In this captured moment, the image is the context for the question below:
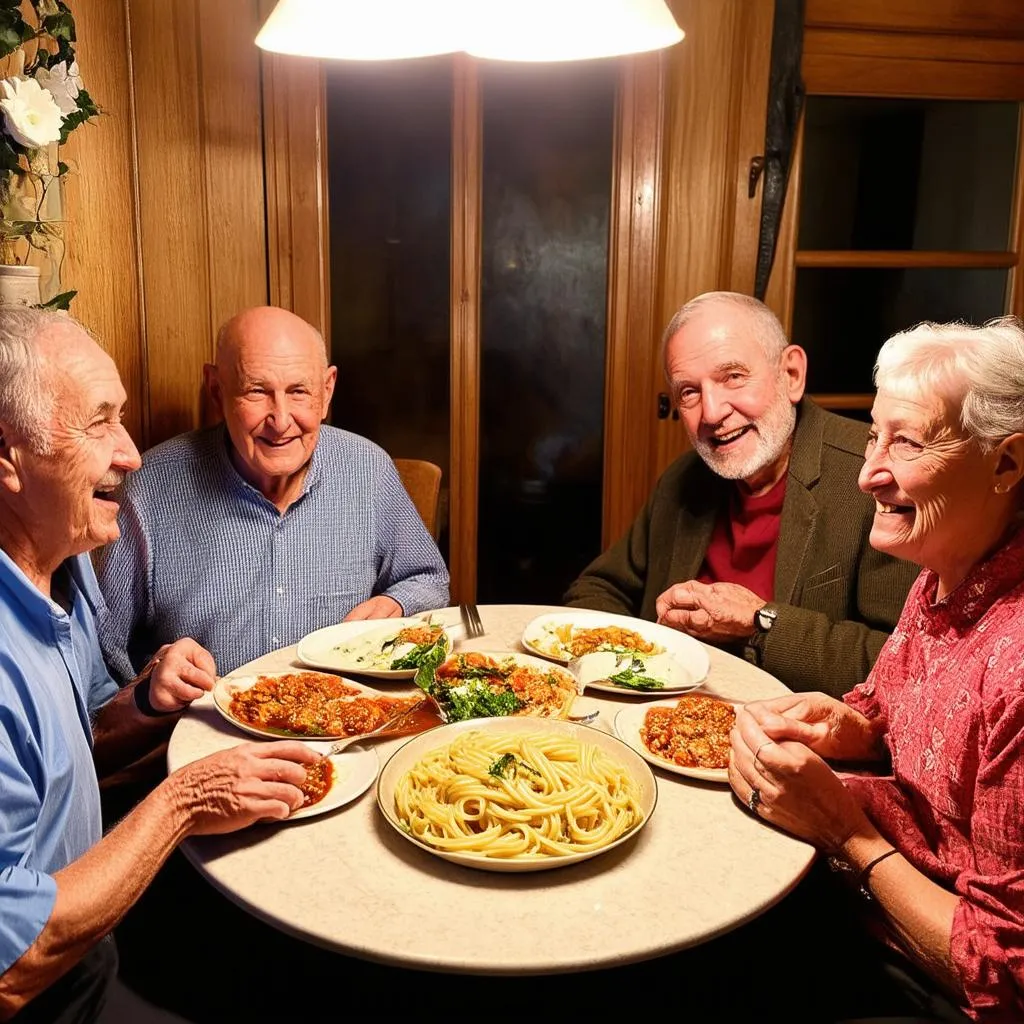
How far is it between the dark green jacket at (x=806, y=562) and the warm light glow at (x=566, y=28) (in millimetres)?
1106

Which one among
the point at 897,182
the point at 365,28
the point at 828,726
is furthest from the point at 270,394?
the point at 897,182

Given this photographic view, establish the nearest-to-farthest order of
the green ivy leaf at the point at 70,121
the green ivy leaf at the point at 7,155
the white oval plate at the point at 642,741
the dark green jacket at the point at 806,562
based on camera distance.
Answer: the white oval plate at the point at 642,741, the green ivy leaf at the point at 7,155, the green ivy leaf at the point at 70,121, the dark green jacket at the point at 806,562

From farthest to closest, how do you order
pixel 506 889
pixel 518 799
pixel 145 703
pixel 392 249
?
pixel 392 249 → pixel 145 703 → pixel 518 799 → pixel 506 889

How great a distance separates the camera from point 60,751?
4.50 feet

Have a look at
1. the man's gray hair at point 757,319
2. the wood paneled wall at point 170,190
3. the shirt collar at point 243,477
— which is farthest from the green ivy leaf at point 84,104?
the man's gray hair at point 757,319

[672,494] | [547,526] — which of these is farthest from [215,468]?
[547,526]

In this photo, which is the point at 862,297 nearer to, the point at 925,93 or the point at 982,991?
the point at 925,93

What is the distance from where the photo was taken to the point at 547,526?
365 centimetres

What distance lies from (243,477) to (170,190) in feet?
3.44

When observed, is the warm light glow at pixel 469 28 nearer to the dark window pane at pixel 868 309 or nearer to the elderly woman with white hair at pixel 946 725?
the elderly woman with white hair at pixel 946 725

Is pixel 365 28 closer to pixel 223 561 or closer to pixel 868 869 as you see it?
pixel 223 561

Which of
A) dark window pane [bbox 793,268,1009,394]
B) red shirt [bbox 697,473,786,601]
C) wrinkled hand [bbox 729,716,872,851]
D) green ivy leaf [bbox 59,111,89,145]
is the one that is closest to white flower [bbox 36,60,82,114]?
green ivy leaf [bbox 59,111,89,145]

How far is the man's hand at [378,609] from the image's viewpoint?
2348mm

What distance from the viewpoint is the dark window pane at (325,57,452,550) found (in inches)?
128
